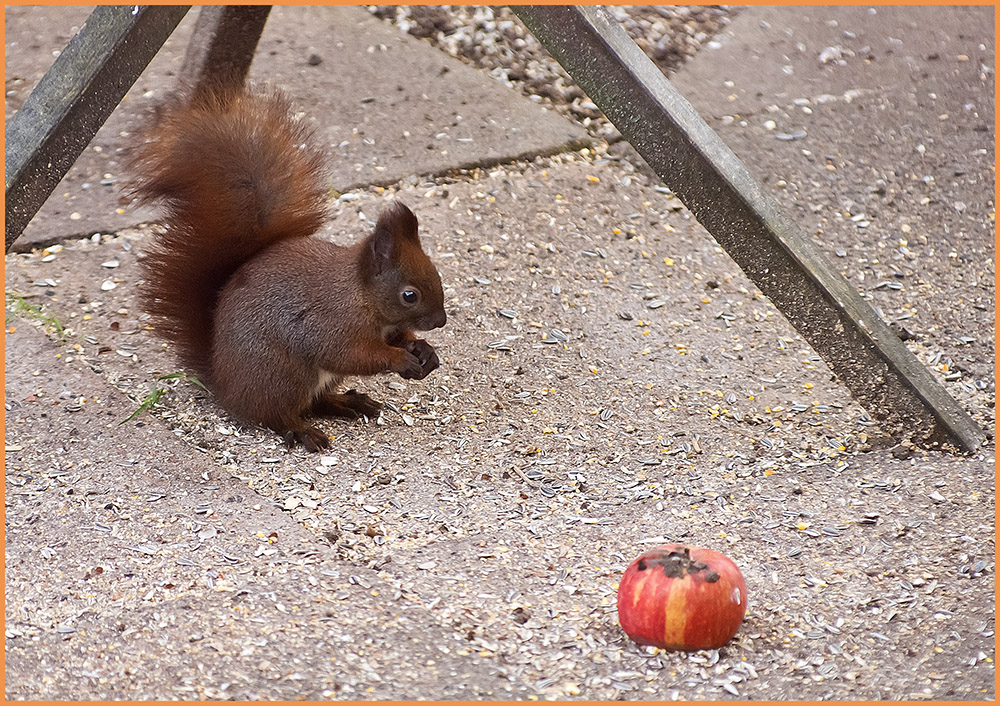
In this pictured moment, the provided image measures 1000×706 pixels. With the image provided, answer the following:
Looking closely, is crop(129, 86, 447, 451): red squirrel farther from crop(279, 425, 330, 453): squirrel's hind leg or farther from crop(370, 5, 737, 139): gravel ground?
crop(370, 5, 737, 139): gravel ground

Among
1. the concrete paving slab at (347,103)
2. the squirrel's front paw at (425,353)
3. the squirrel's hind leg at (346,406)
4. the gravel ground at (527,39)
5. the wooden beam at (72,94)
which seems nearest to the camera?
the wooden beam at (72,94)

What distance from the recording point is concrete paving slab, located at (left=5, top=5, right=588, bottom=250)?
4.34m

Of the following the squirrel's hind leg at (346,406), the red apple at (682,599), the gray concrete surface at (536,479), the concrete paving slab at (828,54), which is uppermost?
the concrete paving slab at (828,54)

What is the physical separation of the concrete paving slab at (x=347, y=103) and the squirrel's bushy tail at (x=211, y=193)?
1029 mm

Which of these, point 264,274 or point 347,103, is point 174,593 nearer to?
point 264,274

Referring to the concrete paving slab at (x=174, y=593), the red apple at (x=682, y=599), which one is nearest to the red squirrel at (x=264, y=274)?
the concrete paving slab at (x=174, y=593)

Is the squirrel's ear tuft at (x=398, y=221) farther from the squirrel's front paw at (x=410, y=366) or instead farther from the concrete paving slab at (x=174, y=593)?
the concrete paving slab at (x=174, y=593)

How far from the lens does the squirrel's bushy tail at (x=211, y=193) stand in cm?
302

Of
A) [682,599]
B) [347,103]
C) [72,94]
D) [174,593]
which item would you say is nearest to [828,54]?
[347,103]

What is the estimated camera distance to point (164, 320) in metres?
3.25

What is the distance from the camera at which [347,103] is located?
Result: 189 inches

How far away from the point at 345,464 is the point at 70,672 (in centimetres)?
97

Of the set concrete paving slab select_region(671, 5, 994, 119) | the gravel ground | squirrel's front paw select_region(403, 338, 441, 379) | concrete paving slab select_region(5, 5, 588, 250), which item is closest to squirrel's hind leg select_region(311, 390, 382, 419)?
squirrel's front paw select_region(403, 338, 441, 379)

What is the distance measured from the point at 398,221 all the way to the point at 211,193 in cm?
50
